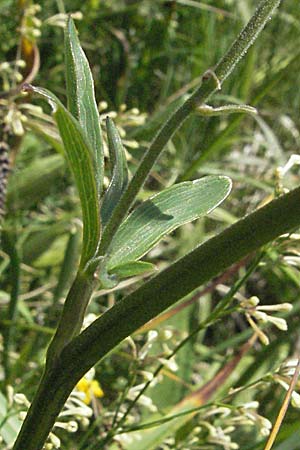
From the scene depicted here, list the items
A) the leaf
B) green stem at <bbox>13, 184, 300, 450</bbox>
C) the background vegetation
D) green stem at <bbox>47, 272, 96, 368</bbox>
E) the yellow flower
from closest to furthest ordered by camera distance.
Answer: green stem at <bbox>13, 184, 300, 450</bbox>
green stem at <bbox>47, 272, 96, 368</bbox>
the yellow flower
the background vegetation
the leaf

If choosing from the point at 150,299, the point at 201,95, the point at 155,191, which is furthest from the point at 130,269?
the point at 155,191

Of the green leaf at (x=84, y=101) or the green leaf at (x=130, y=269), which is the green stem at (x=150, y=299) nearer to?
the green leaf at (x=130, y=269)

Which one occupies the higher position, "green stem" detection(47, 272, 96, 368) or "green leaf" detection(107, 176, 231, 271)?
"green leaf" detection(107, 176, 231, 271)

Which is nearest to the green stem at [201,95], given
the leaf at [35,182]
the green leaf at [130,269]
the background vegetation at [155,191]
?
the green leaf at [130,269]

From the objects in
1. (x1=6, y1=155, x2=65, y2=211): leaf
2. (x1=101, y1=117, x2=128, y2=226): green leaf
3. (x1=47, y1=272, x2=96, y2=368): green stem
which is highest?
(x1=101, y1=117, x2=128, y2=226): green leaf

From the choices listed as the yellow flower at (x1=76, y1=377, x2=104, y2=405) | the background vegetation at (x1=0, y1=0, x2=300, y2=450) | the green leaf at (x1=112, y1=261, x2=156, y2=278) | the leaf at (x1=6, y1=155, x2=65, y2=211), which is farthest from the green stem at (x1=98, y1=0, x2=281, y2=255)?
the leaf at (x1=6, y1=155, x2=65, y2=211)

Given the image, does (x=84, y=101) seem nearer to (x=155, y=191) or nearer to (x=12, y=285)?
(x=12, y=285)

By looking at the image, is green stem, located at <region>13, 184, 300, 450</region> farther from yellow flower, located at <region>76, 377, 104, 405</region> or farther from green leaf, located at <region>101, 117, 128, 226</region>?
yellow flower, located at <region>76, 377, 104, 405</region>
